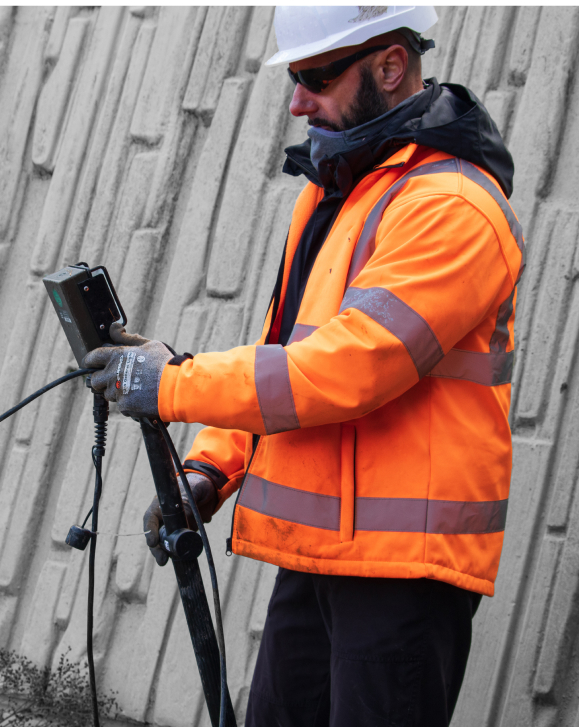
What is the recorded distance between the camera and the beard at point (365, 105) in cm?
169

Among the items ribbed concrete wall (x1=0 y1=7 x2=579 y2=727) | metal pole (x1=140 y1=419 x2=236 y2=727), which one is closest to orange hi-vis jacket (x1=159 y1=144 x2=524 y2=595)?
metal pole (x1=140 y1=419 x2=236 y2=727)

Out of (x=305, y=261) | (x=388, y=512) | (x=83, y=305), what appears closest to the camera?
(x=388, y=512)

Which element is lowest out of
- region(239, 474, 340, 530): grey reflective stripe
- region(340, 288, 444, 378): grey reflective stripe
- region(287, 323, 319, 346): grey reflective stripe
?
region(239, 474, 340, 530): grey reflective stripe

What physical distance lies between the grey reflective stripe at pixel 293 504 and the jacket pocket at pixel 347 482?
0.7 inches

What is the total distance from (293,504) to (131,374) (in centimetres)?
42

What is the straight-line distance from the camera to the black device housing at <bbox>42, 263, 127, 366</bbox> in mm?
1574

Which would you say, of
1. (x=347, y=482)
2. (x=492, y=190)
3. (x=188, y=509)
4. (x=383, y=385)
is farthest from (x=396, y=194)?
(x=188, y=509)

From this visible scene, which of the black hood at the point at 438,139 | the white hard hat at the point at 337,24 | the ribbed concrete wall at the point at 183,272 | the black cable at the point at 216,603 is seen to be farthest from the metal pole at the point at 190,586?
the ribbed concrete wall at the point at 183,272

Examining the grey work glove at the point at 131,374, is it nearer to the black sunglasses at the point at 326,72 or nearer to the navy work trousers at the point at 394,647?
the navy work trousers at the point at 394,647

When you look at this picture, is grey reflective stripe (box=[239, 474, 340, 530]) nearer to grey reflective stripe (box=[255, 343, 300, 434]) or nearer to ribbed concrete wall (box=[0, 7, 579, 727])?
grey reflective stripe (box=[255, 343, 300, 434])

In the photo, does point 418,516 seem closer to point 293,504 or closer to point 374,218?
point 293,504

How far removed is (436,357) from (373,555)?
0.40m

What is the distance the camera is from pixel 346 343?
138 centimetres

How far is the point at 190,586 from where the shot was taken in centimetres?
164
